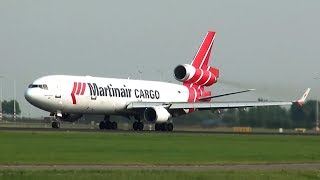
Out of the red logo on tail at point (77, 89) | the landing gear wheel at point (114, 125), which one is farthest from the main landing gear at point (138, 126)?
the red logo on tail at point (77, 89)

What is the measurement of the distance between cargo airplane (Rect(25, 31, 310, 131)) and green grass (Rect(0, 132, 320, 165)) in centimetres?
1405

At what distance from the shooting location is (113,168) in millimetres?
34344

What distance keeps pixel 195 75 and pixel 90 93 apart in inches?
597

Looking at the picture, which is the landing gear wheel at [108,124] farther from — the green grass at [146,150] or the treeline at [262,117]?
Result: the green grass at [146,150]

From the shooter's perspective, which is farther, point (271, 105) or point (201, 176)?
point (271, 105)

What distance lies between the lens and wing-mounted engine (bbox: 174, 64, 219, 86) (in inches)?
3516

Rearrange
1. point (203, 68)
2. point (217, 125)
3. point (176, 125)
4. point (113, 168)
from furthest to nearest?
point (203, 68) < point (176, 125) < point (217, 125) < point (113, 168)

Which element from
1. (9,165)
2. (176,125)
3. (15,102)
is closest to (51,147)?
(9,165)

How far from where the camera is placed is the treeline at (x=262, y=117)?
244 ft

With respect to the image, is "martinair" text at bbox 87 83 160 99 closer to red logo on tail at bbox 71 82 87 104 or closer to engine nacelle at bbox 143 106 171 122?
red logo on tail at bbox 71 82 87 104

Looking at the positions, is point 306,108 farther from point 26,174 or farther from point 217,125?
point 26,174

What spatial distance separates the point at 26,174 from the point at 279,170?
35.5 feet

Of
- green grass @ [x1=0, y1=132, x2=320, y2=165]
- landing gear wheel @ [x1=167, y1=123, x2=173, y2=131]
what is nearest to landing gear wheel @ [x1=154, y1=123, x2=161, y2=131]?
landing gear wheel @ [x1=167, y1=123, x2=173, y2=131]

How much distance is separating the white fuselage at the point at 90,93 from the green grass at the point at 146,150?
13704 mm
